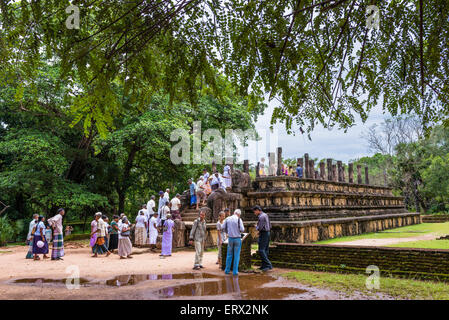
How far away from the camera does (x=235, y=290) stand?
257 inches

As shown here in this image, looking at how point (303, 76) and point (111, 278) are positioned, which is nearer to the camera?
point (303, 76)

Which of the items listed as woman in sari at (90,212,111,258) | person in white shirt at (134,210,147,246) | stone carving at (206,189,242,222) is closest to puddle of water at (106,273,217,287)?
woman in sari at (90,212,111,258)

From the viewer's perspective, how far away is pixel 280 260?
387 inches

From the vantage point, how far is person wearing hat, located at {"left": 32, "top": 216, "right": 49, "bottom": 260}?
11608 millimetres

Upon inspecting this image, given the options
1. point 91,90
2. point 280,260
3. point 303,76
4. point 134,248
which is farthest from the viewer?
point 134,248

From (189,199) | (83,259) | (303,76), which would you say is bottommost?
(83,259)

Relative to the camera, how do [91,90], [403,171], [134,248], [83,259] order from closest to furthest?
[91,90]
[83,259]
[134,248]
[403,171]

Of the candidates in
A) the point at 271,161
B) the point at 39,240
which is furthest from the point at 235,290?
the point at 271,161

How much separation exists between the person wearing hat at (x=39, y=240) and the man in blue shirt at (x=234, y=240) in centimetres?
697

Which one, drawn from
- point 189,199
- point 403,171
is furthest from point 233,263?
point 403,171

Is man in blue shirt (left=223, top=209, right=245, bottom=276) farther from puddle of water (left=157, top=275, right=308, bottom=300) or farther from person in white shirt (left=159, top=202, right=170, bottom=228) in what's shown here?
person in white shirt (left=159, top=202, right=170, bottom=228)

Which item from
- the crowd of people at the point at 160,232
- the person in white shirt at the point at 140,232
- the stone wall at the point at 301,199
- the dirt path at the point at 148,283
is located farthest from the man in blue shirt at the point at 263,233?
the person in white shirt at the point at 140,232
